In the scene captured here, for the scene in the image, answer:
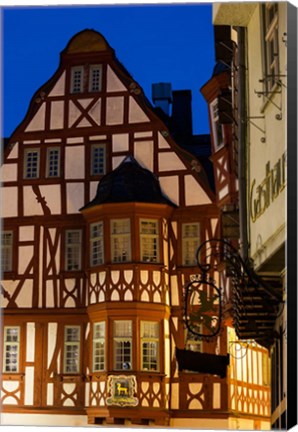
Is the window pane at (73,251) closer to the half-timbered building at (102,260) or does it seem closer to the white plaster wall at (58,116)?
the half-timbered building at (102,260)

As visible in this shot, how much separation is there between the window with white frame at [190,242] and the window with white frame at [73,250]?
968 mm

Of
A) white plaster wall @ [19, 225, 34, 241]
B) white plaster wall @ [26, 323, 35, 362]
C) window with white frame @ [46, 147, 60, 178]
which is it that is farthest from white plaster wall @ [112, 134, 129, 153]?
white plaster wall @ [26, 323, 35, 362]

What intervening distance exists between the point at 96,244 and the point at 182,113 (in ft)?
5.37

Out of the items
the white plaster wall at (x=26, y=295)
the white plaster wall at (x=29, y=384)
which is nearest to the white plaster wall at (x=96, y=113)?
the white plaster wall at (x=26, y=295)

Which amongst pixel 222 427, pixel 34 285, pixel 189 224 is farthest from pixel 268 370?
pixel 34 285

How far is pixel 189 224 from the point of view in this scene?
11.6 metres

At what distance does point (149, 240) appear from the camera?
39.1 ft

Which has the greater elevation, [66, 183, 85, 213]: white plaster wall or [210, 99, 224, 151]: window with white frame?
[210, 99, 224, 151]: window with white frame

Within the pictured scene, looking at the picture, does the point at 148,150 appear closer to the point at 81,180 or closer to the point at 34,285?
the point at 81,180

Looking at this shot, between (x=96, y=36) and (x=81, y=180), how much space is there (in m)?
1.49

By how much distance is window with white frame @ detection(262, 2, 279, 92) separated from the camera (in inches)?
361

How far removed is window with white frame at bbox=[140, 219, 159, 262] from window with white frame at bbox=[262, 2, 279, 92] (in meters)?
2.74

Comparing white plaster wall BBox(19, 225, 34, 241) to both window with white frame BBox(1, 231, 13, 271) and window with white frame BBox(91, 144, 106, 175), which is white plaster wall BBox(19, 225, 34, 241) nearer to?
window with white frame BBox(1, 231, 13, 271)

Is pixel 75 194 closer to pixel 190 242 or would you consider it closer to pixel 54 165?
pixel 54 165
